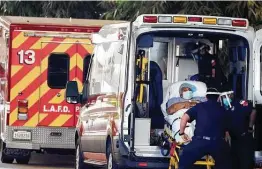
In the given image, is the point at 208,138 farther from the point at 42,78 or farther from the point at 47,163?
the point at 47,163

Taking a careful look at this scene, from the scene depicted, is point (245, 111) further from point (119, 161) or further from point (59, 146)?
point (59, 146)

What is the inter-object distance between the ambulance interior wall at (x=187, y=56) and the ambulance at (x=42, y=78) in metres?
3.73

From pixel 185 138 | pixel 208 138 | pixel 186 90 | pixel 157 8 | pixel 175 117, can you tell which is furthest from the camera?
pixel 157 8

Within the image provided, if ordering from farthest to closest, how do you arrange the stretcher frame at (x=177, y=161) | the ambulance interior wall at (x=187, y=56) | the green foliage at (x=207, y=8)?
the green foliage at (x=207, y=8) → the ambulance interior wall at (x=187, y=56) → the stretcher frame at (x=177, y=161)

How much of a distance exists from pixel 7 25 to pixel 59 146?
2.35m

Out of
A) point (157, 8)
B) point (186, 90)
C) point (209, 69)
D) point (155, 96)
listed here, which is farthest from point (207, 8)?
point (186, 90)

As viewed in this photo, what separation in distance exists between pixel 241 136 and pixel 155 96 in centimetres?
172

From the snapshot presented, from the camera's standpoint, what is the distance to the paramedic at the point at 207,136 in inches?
415

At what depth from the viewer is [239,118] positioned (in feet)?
36.5

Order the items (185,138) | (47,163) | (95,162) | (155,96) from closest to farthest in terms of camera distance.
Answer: (185,138)
(155,96)
(95,162)
(47,163)

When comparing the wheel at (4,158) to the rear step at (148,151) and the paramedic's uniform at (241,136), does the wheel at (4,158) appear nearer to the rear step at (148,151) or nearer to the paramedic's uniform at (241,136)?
the rear step at (148,151)

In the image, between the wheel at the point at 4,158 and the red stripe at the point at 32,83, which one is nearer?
the red stripe at the point at 32,83

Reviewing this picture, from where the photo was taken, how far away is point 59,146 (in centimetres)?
1666

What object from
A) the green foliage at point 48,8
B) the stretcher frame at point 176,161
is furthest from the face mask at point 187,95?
the green foliage at point 48,8
